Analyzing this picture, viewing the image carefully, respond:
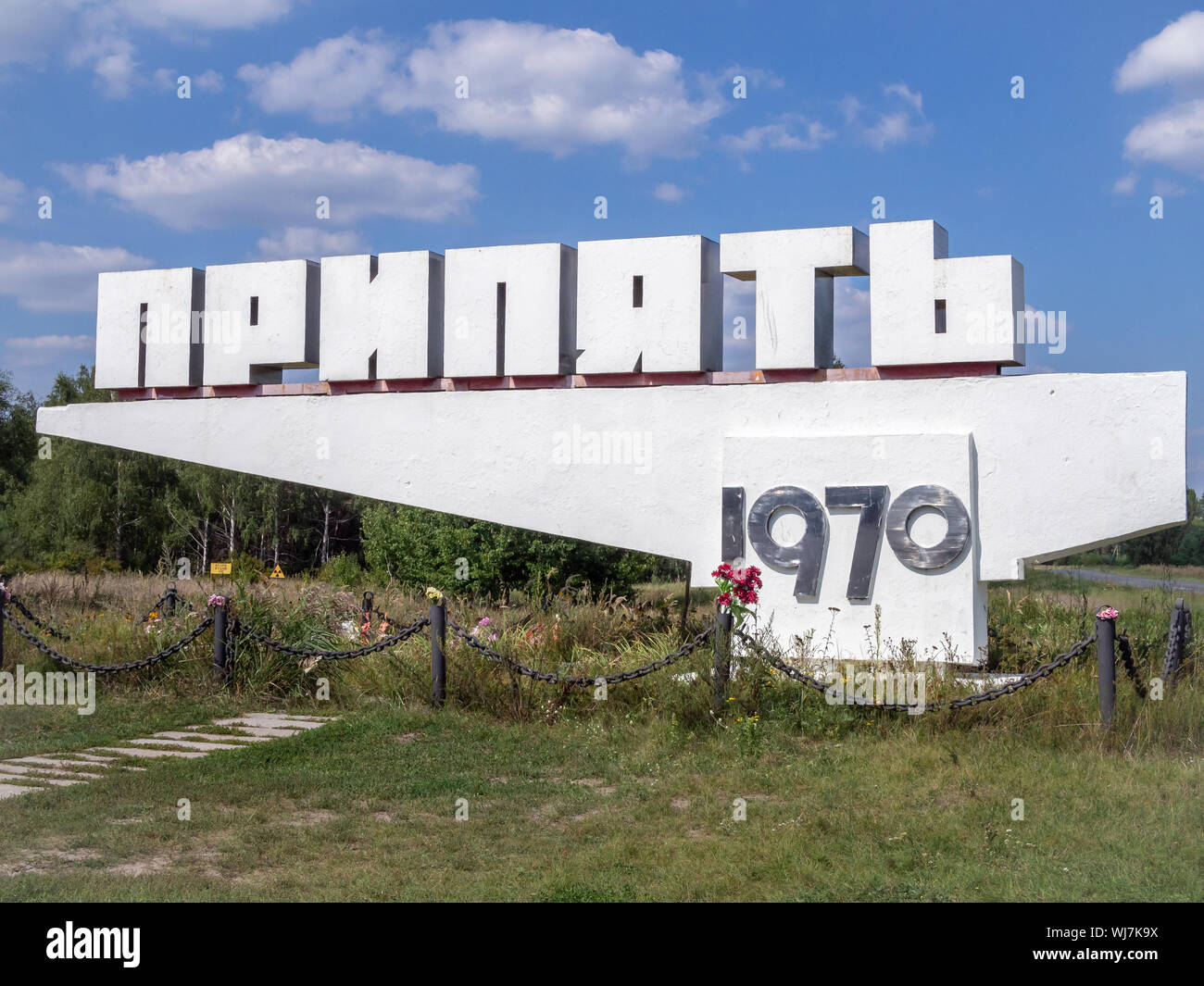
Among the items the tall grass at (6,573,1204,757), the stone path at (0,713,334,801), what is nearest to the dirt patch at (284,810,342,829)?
the stone path at (0,713,334,801)

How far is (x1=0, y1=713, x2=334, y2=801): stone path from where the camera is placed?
7844 millimetres

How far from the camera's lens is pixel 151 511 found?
40.7 metres

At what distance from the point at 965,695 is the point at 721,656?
187cm

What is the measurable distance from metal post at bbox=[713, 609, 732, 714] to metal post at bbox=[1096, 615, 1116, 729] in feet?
8.94

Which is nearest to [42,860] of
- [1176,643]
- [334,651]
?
[334,651]

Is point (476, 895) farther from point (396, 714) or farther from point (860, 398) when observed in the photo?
point (860, 398)

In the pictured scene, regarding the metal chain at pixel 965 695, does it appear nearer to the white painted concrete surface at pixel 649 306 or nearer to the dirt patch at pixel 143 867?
the white painted concrete surface at pixel 649 306

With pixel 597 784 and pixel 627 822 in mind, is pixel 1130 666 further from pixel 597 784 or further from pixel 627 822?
pixel 627 822

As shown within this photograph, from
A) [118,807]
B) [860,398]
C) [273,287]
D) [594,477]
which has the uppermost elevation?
[273,287]

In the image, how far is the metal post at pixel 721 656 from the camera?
8.75 meters

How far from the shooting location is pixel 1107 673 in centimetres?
814

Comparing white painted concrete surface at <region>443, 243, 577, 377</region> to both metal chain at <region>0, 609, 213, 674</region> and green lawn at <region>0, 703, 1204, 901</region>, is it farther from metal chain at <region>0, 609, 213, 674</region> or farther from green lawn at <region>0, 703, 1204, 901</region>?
green lawn at <region>0, 703, 1204, 901</region>

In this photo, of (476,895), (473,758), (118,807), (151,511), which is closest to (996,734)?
(473,758)

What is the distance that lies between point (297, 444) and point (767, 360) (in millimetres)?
4843
